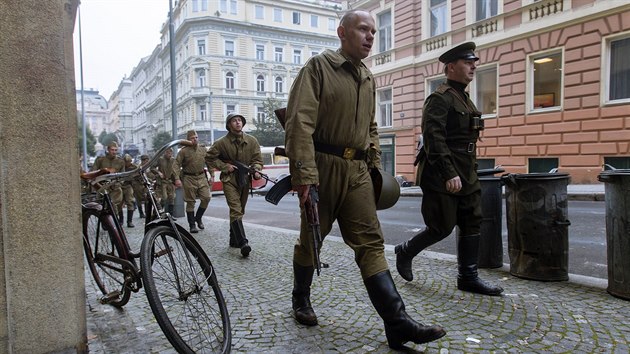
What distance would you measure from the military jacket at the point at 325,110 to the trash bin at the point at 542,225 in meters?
1.84

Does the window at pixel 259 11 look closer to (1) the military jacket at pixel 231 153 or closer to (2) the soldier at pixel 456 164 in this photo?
(1) the military jacket at pixel 231 153

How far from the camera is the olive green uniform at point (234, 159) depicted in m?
6.07

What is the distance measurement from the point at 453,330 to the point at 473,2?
56.0 feet

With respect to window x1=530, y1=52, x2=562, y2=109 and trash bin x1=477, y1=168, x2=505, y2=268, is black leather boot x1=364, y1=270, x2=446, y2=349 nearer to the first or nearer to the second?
trash bin x1=477, y1=168, x2=505, y2=268

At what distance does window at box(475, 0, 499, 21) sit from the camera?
16.5m

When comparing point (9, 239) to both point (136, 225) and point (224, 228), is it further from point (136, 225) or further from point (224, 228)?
point (136, 225)

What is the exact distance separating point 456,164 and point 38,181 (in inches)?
116

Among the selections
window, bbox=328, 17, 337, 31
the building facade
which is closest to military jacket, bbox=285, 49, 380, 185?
the building facade

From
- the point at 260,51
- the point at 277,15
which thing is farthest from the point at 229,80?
the point at 277,15

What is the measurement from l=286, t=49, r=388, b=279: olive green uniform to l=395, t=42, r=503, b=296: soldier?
872mm

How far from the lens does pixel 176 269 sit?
2656mm

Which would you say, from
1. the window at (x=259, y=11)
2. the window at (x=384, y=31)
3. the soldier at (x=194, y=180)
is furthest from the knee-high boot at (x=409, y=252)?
the window at (x=259, y=11)

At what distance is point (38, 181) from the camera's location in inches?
82.2

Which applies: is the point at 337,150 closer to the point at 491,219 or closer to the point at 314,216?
the point at 314,216
